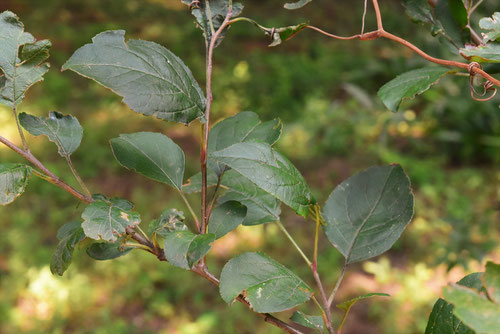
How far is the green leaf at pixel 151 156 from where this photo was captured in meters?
0.51

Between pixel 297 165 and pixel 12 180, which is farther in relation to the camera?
pixel 297 165

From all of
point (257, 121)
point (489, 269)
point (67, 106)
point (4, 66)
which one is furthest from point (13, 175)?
point (67, 106)

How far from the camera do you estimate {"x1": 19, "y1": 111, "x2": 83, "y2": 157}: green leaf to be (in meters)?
0.48

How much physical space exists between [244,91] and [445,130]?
172 cm

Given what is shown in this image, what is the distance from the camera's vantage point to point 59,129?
0.50 metres

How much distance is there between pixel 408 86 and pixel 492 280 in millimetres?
223

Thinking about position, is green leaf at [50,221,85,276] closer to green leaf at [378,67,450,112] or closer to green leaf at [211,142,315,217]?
green leaf at [211,142,315,217]

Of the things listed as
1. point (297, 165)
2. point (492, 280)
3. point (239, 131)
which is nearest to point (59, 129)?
point (239, 131)

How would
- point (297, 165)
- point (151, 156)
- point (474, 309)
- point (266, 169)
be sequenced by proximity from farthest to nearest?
point (297, 165) < point (151, 156) < point (266, 169) < point (474, 309)

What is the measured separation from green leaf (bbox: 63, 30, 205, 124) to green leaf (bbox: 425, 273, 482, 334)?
0.28 meters

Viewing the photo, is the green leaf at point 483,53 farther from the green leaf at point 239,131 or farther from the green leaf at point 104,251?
the green leaf at point 104,251

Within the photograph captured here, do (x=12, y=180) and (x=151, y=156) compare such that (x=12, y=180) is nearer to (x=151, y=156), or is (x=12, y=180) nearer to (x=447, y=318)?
(x=151, y=156)

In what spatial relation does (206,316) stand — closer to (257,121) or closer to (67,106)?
(257,121)

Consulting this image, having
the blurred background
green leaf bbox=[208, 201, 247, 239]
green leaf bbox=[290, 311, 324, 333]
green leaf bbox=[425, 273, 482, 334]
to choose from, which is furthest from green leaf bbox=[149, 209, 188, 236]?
the blurred background
